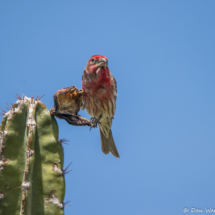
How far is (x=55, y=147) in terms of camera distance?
3.63 meters

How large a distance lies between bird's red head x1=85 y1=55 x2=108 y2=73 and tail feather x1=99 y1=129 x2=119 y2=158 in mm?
2560

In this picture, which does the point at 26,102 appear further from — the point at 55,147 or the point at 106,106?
the point at 106,106

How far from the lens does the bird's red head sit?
19.9ft

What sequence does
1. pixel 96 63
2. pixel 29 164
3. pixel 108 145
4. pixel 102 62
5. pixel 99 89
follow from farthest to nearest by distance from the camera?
pixel 108 145 < pixel 99 89 < pixel 96 63 < pixel 102 62 < pixel 29 164

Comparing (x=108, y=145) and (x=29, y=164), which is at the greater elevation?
(x=108, y=145)

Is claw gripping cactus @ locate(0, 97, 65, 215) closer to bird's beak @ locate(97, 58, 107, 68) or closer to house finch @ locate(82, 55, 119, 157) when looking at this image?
house finch @ locate(82, 55, 119, 157)

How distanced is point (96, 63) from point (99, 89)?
0.58 metres

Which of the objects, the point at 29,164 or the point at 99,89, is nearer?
the point at 29,164

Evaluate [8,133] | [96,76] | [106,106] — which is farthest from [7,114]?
[106,106]

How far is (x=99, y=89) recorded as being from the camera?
21.3ft

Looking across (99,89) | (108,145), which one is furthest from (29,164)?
(108,145)

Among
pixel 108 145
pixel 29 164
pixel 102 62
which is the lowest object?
pixel 29 164

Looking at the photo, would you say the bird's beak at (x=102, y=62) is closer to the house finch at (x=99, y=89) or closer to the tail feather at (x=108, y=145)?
the house finch at (x=99, y=89)

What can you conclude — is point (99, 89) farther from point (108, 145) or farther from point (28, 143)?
point (28, 143)
